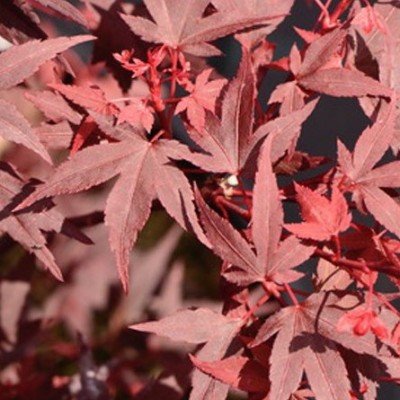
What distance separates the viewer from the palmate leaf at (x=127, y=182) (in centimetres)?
65

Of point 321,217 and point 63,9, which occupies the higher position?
point 63,9

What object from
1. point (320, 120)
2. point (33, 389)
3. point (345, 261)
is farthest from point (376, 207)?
point (320, 120)

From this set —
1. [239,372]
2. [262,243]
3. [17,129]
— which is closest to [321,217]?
[262,243]

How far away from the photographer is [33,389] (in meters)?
1.10

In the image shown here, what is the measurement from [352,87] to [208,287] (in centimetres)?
97

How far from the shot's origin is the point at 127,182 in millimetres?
672

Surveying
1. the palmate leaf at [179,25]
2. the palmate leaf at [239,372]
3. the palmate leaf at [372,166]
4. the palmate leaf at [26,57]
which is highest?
the palmate leaf at [26,57]

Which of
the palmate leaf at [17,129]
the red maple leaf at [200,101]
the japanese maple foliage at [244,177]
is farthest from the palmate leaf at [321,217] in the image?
the palmate leaf at [17,129]

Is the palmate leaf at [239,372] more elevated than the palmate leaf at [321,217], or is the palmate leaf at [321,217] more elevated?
the palmate leaf at [321,217]

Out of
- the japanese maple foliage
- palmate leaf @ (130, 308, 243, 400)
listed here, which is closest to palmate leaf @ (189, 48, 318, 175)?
the japanese maple foliage

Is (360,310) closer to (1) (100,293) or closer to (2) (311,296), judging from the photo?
(2) (311,296)

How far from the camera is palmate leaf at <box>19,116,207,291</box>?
0.65 meters

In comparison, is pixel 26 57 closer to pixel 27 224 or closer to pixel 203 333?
pixel 27 224

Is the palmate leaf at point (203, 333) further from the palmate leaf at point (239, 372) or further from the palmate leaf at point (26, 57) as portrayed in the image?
the palmate leaf at point (26, 57)
